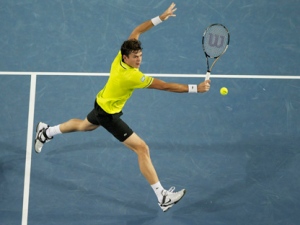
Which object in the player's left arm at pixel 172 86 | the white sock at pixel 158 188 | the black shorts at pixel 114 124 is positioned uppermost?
the player's left arm at pixel 172 86

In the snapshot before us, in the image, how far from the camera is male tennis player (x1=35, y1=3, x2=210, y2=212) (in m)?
8.12

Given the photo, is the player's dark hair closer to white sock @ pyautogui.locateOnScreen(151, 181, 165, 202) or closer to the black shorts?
the black shorts

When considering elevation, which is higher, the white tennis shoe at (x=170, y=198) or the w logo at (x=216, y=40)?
the w logo at (x=216, y=40)

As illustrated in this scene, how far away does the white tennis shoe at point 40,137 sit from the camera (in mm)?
9203

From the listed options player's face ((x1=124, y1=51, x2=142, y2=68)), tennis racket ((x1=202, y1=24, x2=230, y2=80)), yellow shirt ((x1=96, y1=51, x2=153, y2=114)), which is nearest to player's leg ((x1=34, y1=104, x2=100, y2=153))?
yellow shirt ((x1=96, y1=51, x2=153, y2=114))

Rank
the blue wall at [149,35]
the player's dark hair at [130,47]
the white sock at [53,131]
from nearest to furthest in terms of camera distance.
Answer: the player's dark hair at [130,47] < the white sock at [53,131] < the blue wall at [149,35]

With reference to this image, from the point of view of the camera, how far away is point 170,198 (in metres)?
8.62

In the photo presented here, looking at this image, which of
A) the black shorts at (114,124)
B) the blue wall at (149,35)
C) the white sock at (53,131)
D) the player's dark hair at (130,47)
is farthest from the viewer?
the blue wall at (149,35)

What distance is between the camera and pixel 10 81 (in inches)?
392

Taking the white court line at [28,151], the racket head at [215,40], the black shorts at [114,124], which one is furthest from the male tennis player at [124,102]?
the racket head at [215,40]

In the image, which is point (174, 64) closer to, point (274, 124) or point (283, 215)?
point (274, 124)

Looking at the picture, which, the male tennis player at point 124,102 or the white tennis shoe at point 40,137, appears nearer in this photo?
the male tennis player at point 124,102

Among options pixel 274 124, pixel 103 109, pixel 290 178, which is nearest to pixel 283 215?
pixel 290 178

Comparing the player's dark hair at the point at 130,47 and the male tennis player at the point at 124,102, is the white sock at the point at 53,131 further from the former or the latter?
the player's dark hair at the point at 130,47
